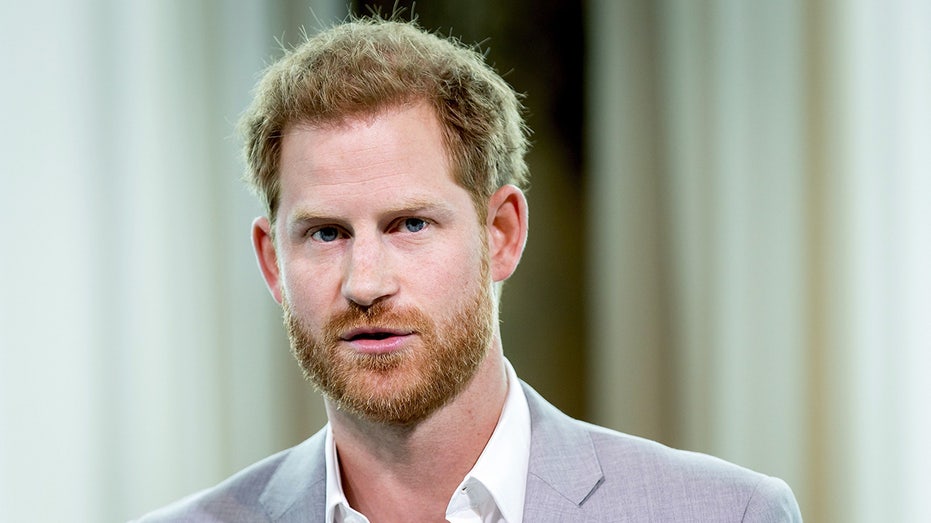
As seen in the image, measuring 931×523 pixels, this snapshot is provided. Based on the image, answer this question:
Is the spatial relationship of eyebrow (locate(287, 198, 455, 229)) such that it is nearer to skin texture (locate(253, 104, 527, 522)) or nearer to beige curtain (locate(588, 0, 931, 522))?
skin texture (locate(253, 104, 527, 522))

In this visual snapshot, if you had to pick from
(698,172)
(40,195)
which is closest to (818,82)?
(698,172)

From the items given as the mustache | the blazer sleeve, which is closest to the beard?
the mustache

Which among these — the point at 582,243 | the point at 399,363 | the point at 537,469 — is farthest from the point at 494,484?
the point at 582,243

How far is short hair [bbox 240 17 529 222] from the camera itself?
1.65 metres

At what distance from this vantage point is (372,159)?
1.60 meters

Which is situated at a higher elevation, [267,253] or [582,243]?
[267,253]

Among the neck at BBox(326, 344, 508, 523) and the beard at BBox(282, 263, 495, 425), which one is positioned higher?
the beard at BBox(282, 263, 495, 425)

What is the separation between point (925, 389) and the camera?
2564 mm

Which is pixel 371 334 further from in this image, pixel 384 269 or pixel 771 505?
pixel 771 505

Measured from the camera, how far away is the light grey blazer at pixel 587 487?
163 cm

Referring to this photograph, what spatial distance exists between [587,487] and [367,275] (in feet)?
1.61

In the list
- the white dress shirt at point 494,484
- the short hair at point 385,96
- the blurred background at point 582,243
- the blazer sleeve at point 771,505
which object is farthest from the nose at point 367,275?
the blurred background at point 582,243

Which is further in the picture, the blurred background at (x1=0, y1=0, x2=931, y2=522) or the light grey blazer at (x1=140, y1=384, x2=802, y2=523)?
the blurred background at (x1=0, y1=0, x2=931, y2=522)

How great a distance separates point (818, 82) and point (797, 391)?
79 centimetres
